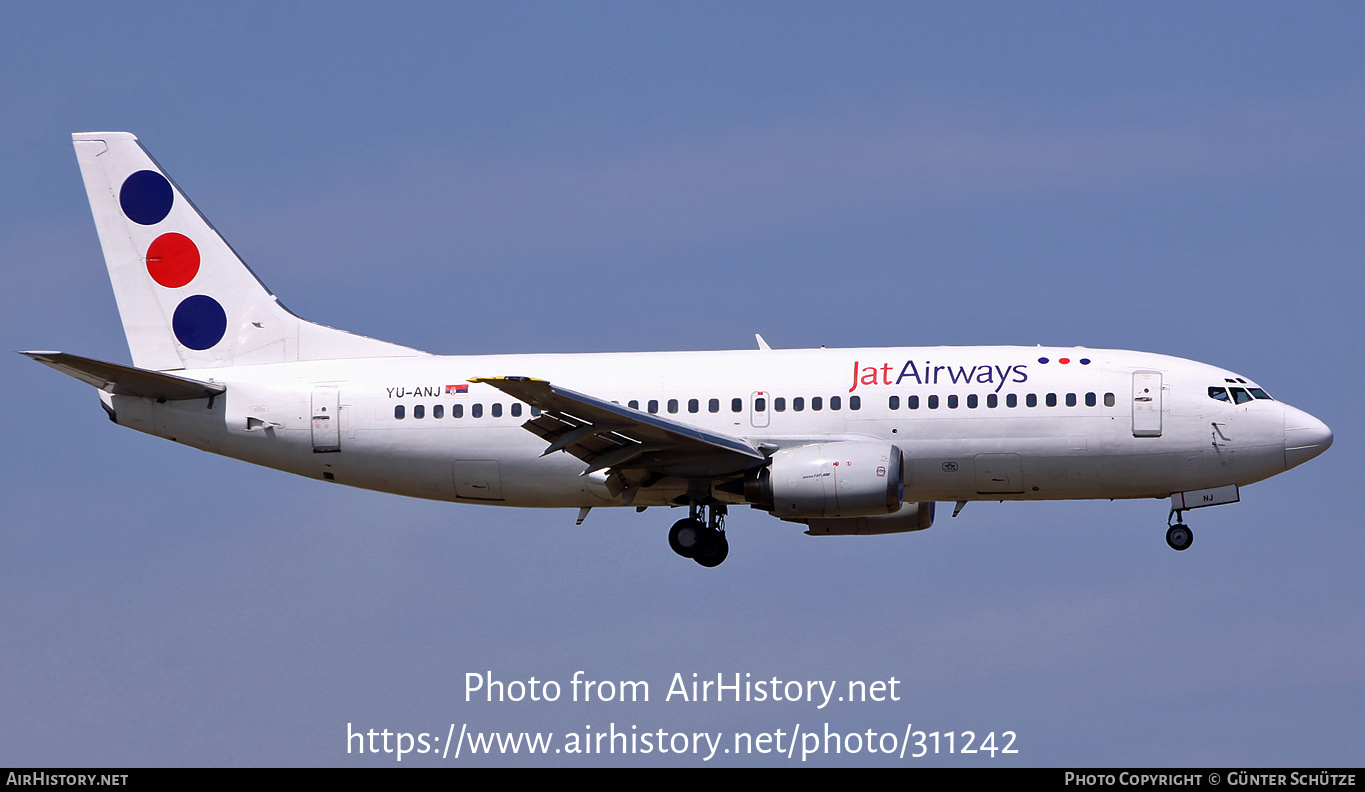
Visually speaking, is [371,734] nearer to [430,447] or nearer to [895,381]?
[430,447]

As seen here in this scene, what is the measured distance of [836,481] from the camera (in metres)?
35.0

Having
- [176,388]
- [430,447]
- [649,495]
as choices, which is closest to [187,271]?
[176,388]

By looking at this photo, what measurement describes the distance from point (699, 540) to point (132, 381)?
13.5 metres

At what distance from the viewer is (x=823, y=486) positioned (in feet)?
115

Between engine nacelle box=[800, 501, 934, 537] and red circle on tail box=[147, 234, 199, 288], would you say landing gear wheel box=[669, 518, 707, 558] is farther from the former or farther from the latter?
red circle on tail box=[147, 234, 199, 288]

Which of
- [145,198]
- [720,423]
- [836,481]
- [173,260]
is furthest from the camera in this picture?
[145,198]

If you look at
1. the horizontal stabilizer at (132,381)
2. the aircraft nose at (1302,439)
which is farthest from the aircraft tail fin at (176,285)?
the aircraft nose at (1302,439)

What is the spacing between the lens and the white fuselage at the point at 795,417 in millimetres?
36156

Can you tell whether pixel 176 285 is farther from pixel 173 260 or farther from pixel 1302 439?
pixel 1302 439

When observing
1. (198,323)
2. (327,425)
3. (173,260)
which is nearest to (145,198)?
(173,260)

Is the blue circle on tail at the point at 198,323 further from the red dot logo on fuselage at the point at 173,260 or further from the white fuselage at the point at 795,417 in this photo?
the white fuselage at the point at 795,417

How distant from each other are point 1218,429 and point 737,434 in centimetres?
1052

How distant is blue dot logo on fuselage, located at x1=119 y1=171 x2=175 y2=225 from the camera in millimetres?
42000

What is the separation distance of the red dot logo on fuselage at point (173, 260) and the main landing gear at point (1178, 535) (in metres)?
23.0
